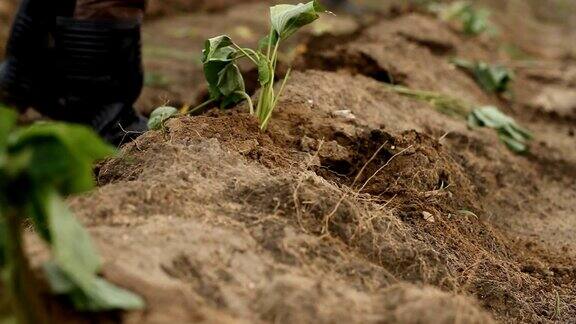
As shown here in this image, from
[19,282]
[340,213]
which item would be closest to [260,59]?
[340,213]

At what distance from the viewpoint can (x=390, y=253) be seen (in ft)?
6.93

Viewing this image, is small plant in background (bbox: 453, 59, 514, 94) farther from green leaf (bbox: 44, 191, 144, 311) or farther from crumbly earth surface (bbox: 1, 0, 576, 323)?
green leaf (bbox: 44, 191, 144, 311)

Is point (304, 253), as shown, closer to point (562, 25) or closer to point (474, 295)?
point (474, 295)

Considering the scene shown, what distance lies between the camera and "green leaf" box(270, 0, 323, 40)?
8.59 ft

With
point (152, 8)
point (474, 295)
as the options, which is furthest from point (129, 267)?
point (152, 8)

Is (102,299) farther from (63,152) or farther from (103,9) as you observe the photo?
(103,9)

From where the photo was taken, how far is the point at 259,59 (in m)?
2.66

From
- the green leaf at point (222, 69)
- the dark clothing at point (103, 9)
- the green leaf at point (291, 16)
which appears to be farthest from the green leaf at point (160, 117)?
the dark clothing at point (103, 9)

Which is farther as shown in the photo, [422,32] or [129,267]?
[422,32]

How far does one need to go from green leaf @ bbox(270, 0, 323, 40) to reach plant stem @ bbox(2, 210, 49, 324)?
1379 mm

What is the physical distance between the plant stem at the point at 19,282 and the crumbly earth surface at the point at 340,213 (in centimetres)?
11

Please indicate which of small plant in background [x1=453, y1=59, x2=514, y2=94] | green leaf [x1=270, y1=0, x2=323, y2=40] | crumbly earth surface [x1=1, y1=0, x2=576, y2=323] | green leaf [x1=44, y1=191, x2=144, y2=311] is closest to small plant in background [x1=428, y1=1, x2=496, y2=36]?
small plant in background [x1=453, y1=59, x2=514, y2=94]

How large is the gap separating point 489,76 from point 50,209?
12.7ft

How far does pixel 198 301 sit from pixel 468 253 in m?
1.03
